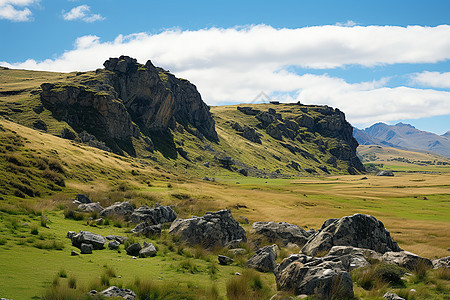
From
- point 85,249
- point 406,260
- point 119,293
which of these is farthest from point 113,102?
point 406,260

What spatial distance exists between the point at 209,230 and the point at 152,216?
7.21m

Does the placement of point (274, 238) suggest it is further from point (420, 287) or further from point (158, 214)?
point (420, 287)

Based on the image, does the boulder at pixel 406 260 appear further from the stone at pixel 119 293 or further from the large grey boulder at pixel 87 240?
the large grey boulder at pixel 87 240

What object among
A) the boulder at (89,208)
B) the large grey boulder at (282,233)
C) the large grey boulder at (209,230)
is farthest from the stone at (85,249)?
the large grey boulder at (282,233)

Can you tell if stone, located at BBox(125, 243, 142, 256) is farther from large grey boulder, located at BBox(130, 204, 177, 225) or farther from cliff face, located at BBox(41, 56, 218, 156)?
cliff face, located at BBox(41, 56, 218, 156)

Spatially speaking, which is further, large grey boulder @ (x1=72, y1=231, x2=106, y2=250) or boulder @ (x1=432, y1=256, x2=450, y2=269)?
large grey boulder @ (x1=72, y1=231, x2=106, y2=250)

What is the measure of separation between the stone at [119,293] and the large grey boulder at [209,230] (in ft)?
31.9

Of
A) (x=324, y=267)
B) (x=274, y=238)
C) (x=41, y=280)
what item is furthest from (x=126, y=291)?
(x=274, y=238)

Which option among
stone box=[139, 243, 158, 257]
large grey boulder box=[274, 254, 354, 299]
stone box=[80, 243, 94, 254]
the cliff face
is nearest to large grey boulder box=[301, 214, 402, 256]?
large grey boulder box=[274, 254, 354, 299]

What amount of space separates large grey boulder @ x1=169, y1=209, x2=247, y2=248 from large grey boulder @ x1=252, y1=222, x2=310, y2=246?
2.59 metres

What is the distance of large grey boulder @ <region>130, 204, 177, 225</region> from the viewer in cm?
2474

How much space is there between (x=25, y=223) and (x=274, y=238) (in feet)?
54.9

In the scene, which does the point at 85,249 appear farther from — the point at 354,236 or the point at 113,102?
the point at 113,102

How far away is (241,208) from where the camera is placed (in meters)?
50.6
